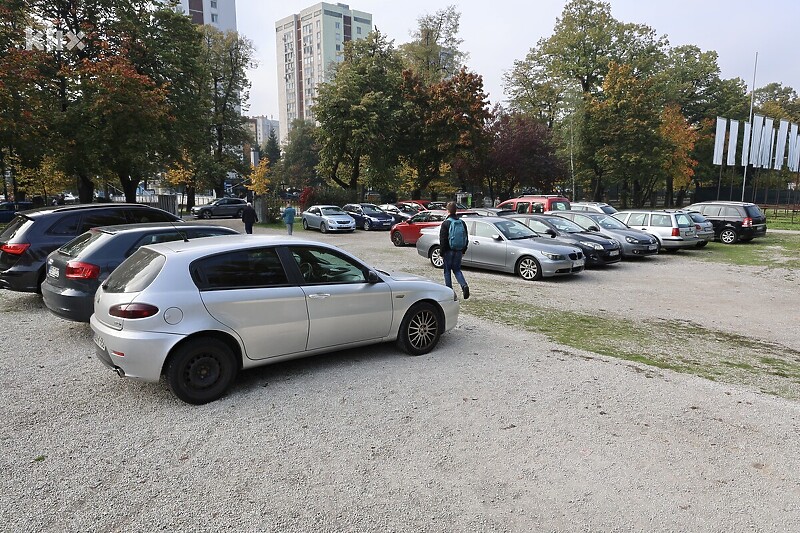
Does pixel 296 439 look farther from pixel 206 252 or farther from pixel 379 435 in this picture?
pixel 206 252

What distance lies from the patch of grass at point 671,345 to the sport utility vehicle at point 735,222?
600 inches

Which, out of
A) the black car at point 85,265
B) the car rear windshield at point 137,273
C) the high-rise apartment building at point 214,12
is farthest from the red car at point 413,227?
the high-rise apartment building at point 214,12

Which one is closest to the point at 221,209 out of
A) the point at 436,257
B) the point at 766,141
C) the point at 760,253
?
the point at 436,257

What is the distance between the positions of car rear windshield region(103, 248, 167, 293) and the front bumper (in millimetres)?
437

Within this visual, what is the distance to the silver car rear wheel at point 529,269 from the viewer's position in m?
12.1

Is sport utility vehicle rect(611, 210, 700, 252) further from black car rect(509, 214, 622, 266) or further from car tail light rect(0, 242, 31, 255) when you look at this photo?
car tail light rect(0, 242, 31, 255)

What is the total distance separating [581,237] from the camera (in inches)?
573

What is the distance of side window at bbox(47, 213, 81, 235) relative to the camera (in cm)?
826

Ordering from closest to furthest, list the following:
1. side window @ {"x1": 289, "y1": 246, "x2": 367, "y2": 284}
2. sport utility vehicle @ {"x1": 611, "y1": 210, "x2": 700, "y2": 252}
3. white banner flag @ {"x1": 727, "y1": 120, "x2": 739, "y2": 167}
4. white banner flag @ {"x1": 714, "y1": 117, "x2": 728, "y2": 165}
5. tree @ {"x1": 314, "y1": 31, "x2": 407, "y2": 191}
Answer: side window @ {"x1": 289, "y1": 246, "x2": 367, "y2": 284} < sport utility vehicle @ {"x1": 611, "y1": 210, "x2": 700, "y2": 252} < white banner flag @ {"x1": 714, "y1": 117, "x2": 728, "y2": 165} < tree @ {"x1": 314, "y1": 31, "x2": 407, "y2": 191} < white banner flag @ {"x1": 727, "y1": 120, "x2": 739, "y2": 167}

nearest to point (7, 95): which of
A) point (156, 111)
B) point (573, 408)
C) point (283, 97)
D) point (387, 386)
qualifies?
point (156, 111)

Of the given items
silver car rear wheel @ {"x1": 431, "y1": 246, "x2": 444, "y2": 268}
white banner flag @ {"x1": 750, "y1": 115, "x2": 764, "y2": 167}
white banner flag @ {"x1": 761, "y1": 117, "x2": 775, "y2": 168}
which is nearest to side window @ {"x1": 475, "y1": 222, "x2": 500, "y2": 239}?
silver car rear wheel @ {"x1": 431, "y1": 246, "x2": 444, "y2": 268}

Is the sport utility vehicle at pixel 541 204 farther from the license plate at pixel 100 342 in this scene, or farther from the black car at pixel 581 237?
the license plate at pixel 100 342

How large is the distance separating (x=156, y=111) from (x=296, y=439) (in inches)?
832

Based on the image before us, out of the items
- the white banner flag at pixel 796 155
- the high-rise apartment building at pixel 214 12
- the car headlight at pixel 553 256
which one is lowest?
the car headlight at pixel 553 256
